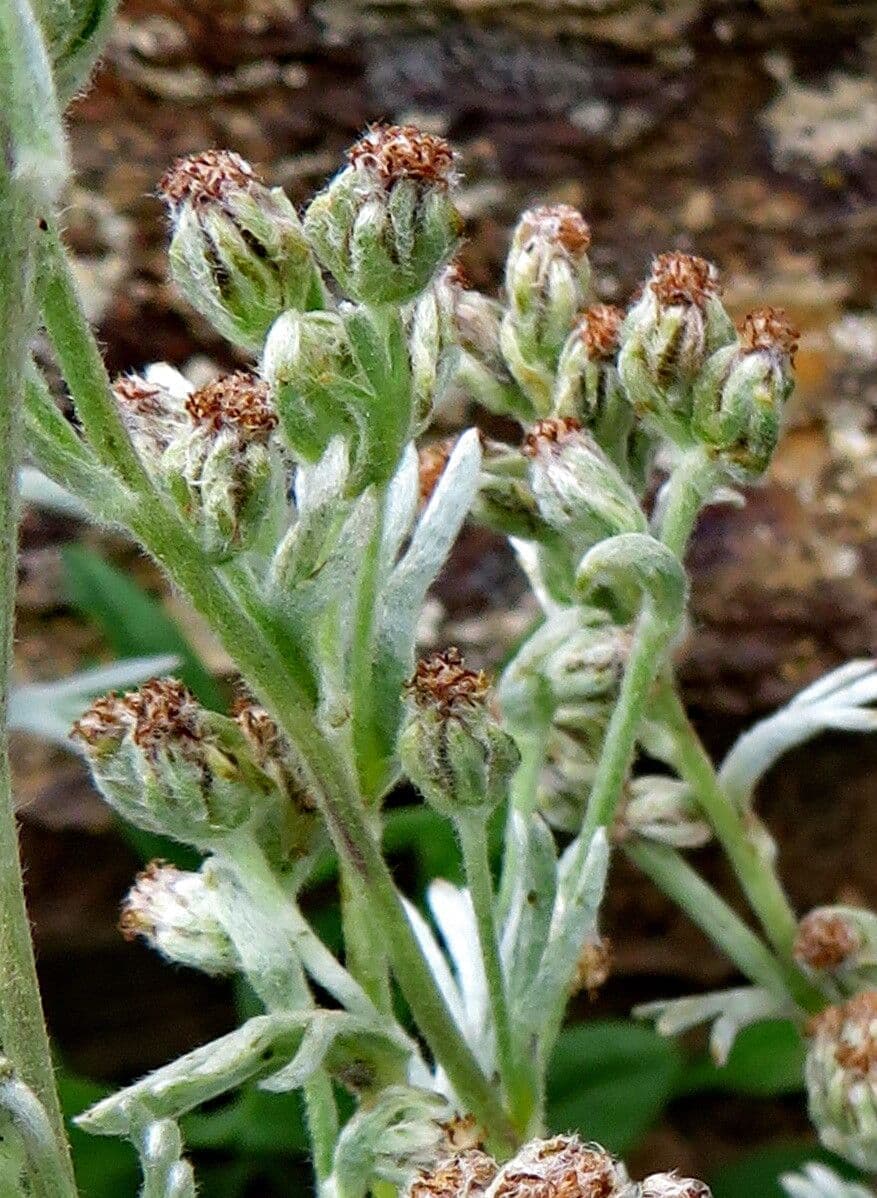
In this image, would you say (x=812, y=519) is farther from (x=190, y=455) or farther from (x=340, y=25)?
(x=190, y=455)

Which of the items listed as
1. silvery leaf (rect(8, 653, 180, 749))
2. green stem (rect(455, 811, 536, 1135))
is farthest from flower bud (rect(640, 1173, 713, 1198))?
silvery leaf (rect(8, 653, 180, 749))

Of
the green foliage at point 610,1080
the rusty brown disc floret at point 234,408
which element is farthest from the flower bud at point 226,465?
the green foliage at point 610,1080

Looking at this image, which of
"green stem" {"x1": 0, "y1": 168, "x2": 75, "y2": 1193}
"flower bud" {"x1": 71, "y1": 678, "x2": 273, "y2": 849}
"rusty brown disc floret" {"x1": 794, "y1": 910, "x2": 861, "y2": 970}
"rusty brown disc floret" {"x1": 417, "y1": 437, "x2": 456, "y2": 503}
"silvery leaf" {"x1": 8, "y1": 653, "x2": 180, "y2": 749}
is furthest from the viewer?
Answer: "silvery leaf" {"x1": 8, "y1": 653, "x2": 180, "y2": 749}

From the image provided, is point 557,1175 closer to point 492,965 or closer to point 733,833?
point 492,965

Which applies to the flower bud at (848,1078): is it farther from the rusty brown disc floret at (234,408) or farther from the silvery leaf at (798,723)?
the rusty brown disc floret at (234,408)

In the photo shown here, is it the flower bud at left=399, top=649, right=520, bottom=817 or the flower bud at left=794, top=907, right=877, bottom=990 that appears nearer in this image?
the flower bud at left=399, top=649, right=520, bottom=817

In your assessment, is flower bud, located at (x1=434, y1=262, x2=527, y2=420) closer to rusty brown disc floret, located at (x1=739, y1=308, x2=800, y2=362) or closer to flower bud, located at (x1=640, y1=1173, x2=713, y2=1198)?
rusty brown disc floret, located at (x1=739, y1=308, x2=800, y2=362)
